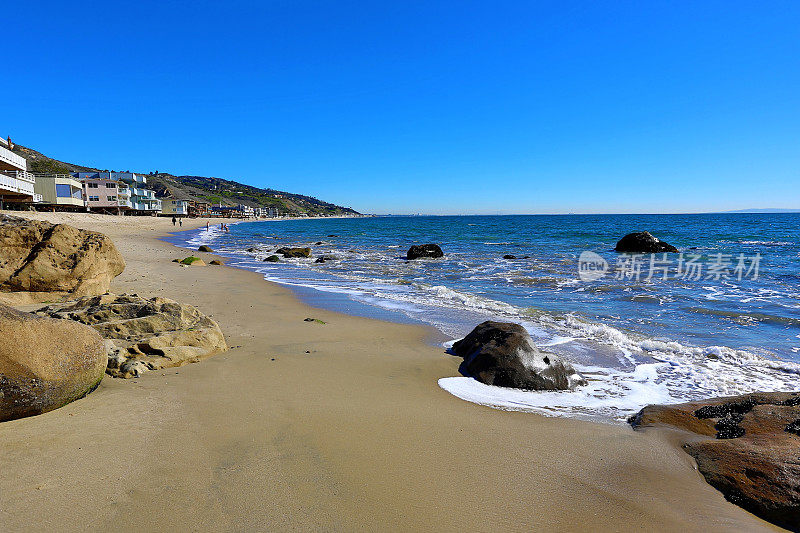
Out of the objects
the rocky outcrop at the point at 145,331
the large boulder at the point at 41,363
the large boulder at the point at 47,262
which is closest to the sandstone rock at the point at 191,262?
the large boulder at the point at 47,262

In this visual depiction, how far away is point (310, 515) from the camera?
2590 millimetres

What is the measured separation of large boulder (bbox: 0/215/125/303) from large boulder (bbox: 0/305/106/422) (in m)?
4.47

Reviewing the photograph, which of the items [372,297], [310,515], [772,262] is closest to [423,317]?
[372,297]

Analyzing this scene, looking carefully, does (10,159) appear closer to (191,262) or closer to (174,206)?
(191,262)

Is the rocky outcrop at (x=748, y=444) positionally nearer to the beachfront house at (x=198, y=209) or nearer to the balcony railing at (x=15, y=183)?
the balcony railing at (x=15, y=183)

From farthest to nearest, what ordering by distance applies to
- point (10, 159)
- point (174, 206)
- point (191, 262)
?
point (174, 206) → point (10, 159) → point (191, 262)

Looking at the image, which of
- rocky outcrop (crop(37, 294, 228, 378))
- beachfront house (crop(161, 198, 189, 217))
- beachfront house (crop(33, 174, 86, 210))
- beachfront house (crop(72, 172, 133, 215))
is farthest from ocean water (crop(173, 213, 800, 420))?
beachfront house (crop(161, 198, 189, 217))

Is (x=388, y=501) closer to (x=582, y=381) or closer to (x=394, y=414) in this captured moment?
(x=394, y=414)

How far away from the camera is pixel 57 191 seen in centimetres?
5609

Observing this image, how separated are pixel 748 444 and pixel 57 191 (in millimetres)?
73405

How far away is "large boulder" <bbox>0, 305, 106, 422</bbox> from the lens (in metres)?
3.21

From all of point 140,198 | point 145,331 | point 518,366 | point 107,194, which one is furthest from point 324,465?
point 140,198

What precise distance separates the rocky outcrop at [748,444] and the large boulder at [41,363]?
5327mm

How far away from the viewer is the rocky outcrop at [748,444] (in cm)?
288
